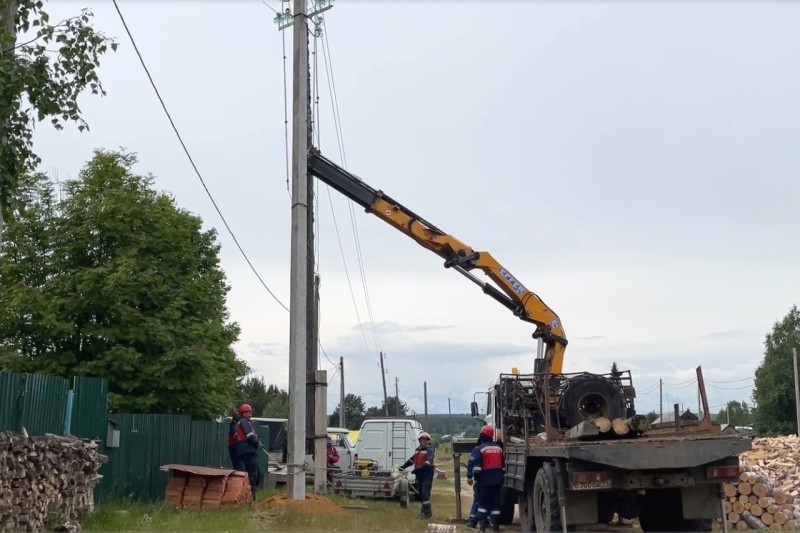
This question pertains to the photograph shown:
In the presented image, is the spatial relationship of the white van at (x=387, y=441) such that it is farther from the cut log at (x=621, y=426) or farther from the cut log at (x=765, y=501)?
the cut log at (x=621, y=426)

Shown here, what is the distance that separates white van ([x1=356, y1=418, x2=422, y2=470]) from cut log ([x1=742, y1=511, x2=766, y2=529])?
11244 millimetres

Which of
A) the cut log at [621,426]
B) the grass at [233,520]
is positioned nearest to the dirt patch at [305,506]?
the grass at [233,520]

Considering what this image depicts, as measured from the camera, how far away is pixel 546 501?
12.8 metres

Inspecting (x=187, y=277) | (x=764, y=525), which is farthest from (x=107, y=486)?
(x=764, y=525)

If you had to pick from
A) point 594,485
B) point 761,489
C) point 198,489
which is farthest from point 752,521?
point 198,489

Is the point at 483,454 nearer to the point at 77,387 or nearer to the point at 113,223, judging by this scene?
the point at 77,387

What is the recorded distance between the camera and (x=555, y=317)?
19250 mm

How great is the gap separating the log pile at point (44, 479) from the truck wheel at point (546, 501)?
6.78 meters

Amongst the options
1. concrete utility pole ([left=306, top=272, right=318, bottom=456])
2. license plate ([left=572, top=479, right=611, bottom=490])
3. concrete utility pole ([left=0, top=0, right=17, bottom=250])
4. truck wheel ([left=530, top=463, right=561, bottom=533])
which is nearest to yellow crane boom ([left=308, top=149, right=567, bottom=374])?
concrete utility pole ([left=306, top=272, right=318, bottom=456])

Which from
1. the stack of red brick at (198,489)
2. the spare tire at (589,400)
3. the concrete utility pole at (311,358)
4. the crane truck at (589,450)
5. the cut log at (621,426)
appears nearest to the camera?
the crane truck at (589,450)

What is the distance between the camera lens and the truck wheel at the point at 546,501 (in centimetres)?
1264

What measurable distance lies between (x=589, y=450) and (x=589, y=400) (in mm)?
3738

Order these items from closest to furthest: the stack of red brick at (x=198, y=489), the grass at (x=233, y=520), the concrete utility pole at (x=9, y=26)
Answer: the concrete utility pole at (x=9, y=26) → the grass at (x=233, y=520) → the stack of red brick at (x=198, y=489)

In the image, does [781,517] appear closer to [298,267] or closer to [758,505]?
[758,505]
